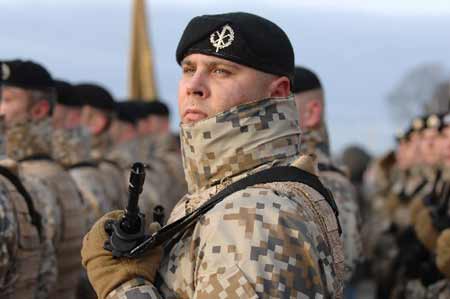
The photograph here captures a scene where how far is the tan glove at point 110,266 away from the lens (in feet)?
9.75

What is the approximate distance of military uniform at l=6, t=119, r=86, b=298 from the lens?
19.9 ft

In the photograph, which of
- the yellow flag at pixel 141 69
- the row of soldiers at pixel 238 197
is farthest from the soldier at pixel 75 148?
the yellow flag at pixel 141 69

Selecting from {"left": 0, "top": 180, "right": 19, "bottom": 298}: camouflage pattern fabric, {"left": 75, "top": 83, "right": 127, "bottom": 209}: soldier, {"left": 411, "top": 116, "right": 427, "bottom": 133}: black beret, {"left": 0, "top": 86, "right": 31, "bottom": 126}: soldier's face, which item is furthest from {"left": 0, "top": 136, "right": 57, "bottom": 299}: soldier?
{"left": 411, "top": 116, "right": 427, "bottom": 133}: black beret

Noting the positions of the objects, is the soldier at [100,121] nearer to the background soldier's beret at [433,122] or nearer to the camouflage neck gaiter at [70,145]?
the camouflage neck gaiter at [70,145]

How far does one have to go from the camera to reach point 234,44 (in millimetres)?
3109

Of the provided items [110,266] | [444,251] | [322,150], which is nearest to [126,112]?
[322,150]

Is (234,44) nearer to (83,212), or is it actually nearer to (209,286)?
(209,286)

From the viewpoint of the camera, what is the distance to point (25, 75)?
6.13m

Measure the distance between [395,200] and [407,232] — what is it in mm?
2309

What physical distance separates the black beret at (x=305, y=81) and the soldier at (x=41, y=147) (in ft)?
5.57

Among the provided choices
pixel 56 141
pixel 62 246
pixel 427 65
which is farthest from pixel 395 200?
pixel 427 65

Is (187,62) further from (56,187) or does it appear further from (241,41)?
(56,187)

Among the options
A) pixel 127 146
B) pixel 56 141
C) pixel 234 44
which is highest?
pixel 234 44

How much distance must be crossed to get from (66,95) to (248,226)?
5.31 m
